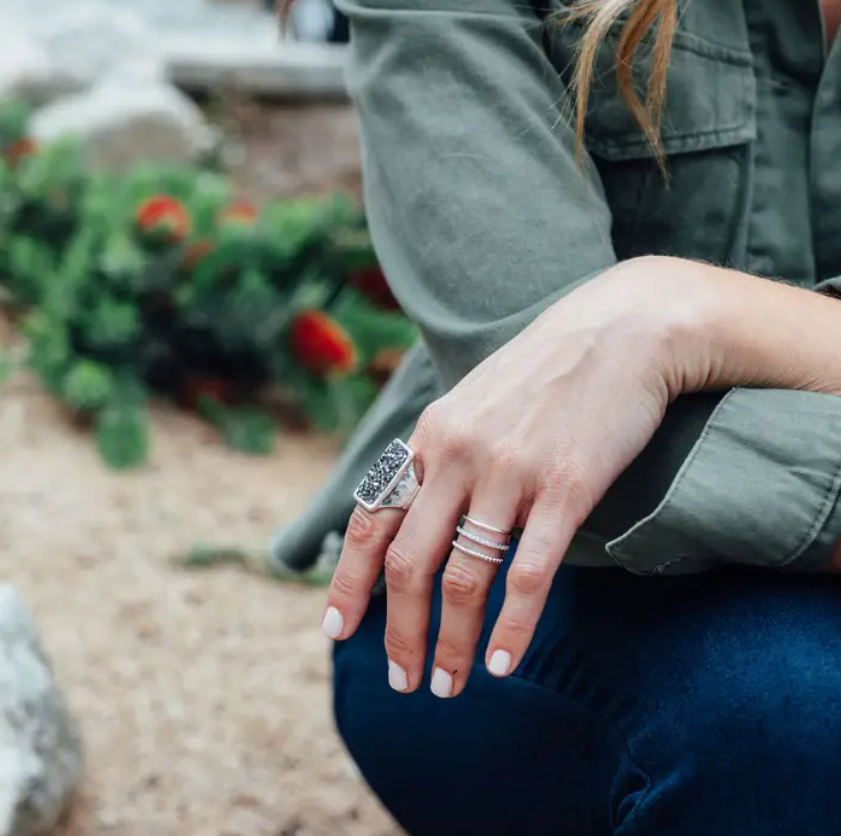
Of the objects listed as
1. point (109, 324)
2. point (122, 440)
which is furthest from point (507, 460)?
point (109, 324)

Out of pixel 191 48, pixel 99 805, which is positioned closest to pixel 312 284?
pixel 191 48

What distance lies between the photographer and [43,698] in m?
1.25

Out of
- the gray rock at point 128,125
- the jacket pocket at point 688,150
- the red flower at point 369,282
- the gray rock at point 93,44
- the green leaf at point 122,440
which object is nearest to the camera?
the jacket pocket at point 688,150

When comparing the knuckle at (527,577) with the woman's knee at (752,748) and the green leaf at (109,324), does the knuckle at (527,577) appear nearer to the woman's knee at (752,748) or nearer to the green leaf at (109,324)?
the woman's knee at (752,748)

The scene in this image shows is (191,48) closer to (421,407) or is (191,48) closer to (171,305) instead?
(171,305)

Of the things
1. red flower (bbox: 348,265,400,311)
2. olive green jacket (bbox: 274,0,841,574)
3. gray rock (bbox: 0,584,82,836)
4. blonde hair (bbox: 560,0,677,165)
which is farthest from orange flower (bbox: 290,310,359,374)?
blonde hair (bbox: 560,0,677,165)

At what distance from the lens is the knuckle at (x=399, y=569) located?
760 millimetres

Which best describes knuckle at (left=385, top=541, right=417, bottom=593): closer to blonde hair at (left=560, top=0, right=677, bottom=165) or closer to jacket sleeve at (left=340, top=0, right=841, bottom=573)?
jacket sleeve at (left=340, top=0, right=841, bottom=573)

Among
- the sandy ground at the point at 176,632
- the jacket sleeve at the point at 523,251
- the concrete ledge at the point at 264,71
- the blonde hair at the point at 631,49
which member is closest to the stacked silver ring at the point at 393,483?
the jacket sleeve at the point at 523,251

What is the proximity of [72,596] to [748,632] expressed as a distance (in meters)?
1.51

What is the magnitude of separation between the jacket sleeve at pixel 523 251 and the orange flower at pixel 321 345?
1908 mm

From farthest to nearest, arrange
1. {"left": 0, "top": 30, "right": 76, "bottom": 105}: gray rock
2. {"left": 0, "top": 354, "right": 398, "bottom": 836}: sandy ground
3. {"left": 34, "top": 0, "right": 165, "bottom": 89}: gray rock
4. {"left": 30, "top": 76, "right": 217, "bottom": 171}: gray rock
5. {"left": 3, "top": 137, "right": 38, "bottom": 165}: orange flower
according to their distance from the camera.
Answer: {"left": 34, "top": 0, "right": 165, "bottom": 89}: gray rock, {"left": 0, "top": 30, "right": 76, "bottom": 105}: gray rock, {"left": 30, "top": 76, "right": 217, "bottom": 171}: gray rock, {"left": 3, "top": 137, "right": 38, "bottom": 165}: orange flower, {"left": 0, "top": 354, "right": 398, "bottom": 836}: sandy ground

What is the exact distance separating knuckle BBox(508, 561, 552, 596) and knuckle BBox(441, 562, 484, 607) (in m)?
0.03

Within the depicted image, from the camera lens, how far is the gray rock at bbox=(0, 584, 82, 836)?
114cm
